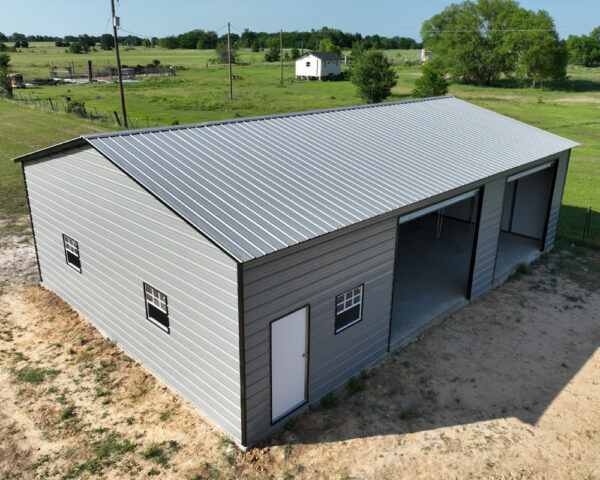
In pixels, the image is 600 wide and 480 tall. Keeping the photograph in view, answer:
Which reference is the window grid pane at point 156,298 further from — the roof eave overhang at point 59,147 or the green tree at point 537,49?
the green tree at point 537,49

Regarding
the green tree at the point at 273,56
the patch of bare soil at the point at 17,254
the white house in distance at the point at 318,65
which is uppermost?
the green tree at the point at 273,56

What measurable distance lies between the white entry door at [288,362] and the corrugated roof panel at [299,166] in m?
1.62

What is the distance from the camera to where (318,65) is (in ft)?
250

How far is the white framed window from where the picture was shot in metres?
9.69

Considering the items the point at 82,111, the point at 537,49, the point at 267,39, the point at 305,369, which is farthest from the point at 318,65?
the point at 267,39

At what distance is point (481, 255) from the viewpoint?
13.7 m

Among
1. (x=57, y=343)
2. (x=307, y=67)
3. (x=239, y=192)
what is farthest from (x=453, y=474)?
(x=307, y=67)

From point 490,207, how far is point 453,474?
755 cm

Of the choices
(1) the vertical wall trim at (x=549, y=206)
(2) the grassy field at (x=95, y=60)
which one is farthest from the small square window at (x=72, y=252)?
(2) the grassy field at (x=95, y=60)

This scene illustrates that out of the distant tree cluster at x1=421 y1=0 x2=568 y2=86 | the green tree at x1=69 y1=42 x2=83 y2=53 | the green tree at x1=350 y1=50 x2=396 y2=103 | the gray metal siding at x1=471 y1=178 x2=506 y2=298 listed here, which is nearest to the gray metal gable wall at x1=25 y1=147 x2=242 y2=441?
the gray metal siding at x1=471 y1=178 x2=506 y2=298

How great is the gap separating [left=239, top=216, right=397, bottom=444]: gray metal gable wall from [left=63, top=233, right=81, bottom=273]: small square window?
6.19 m

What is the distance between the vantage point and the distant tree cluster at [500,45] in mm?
69812

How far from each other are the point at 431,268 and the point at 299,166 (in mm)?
6531

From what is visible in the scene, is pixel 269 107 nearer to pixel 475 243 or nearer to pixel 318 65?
pixel 318 65
